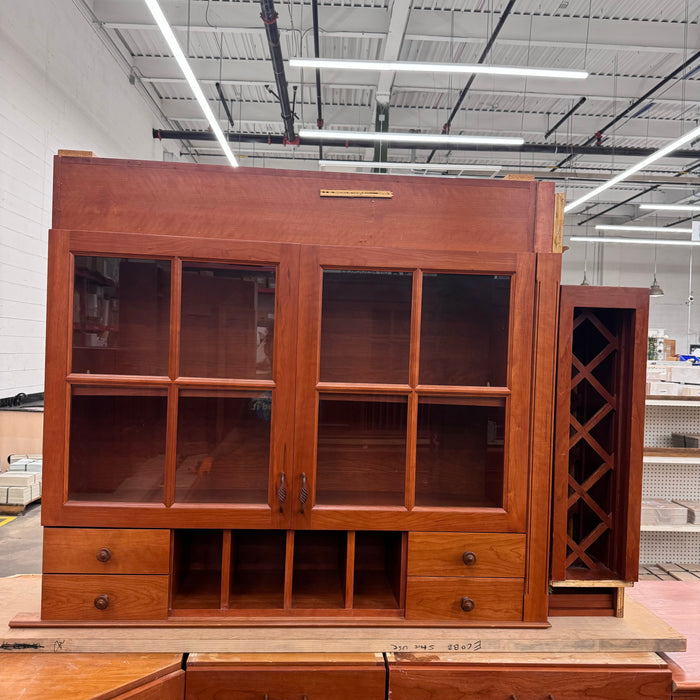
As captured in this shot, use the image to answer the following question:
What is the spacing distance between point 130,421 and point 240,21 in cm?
522

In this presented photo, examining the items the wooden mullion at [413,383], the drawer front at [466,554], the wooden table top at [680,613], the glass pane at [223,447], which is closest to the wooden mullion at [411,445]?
the wooden mullion at [413,383]

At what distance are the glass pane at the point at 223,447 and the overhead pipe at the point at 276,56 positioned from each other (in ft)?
13.6

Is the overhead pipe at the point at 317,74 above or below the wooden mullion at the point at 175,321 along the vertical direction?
above

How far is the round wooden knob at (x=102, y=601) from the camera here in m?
1.25

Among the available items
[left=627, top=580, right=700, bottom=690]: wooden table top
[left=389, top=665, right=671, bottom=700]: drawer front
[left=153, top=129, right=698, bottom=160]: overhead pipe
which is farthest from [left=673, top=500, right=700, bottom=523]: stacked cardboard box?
[left=153, top=129, right=698, bottom=160]: overhead pipe

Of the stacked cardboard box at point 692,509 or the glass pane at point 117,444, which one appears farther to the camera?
the stacked cardboard box at point 692,509

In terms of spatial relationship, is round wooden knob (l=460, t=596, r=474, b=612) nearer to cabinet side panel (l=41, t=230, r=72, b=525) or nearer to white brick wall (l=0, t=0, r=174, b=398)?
cabinet side panel (l=41, t=230, r=72, b=525)

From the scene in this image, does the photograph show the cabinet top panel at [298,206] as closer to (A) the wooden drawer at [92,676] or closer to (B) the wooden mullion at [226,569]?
(B) the wooden mullion at [226,569]

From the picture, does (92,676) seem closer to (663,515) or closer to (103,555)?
(103,555)

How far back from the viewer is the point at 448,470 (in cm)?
142

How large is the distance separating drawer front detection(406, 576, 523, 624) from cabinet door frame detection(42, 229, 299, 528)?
40cm

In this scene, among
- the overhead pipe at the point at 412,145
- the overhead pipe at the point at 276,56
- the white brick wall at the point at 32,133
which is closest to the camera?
the white brick wall at the point at 32,133

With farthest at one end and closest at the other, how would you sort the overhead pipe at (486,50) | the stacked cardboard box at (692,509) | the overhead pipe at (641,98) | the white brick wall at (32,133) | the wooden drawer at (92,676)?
the overhead pipe at (641,98), the overhead pipe at (486,50), the white brick wall at (32,133), the stacked cardboard box at (692,509), the wooden drawer at (92,676)

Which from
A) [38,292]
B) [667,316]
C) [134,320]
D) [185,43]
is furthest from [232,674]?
[667,316]
